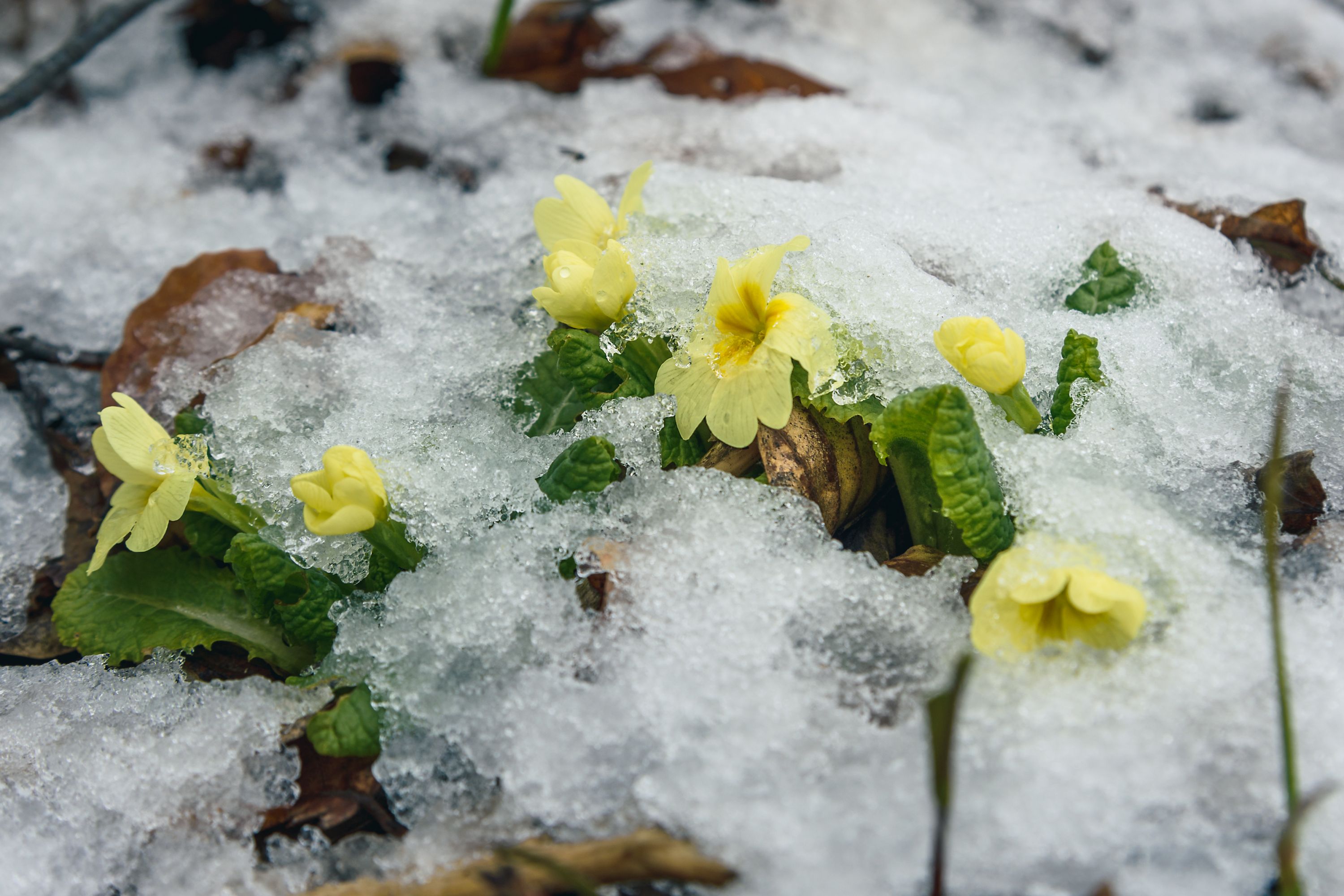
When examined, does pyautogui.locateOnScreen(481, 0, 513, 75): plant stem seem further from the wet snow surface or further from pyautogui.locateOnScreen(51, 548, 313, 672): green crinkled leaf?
pyautogui.locateOnScreen(51, 548, 313, 672): green crinkled leaf

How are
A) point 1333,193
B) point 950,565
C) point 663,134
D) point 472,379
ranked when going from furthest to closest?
point 663,134 < point 1333,193 < point 472,379 < point 950,565

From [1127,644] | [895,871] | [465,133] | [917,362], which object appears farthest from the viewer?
[465,133]

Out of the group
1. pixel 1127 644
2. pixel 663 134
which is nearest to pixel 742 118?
pixel 663 134

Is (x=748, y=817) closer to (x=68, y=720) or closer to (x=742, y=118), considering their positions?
(x=68, y=720)

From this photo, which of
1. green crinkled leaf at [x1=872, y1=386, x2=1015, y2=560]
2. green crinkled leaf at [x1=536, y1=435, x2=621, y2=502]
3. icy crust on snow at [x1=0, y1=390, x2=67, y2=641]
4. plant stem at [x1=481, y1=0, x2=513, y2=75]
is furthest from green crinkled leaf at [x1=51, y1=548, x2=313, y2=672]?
plant stem at [x1=481, y1=0, x2=513, y2=75]

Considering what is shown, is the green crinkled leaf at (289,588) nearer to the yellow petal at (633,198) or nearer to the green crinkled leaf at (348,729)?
the green crinkled leaf at (348,729)

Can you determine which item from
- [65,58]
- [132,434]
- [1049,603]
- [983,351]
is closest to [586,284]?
[983,351]

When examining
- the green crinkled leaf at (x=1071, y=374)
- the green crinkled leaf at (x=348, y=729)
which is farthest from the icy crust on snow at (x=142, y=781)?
the green crinkled leaf at (x=1071, y=374)
